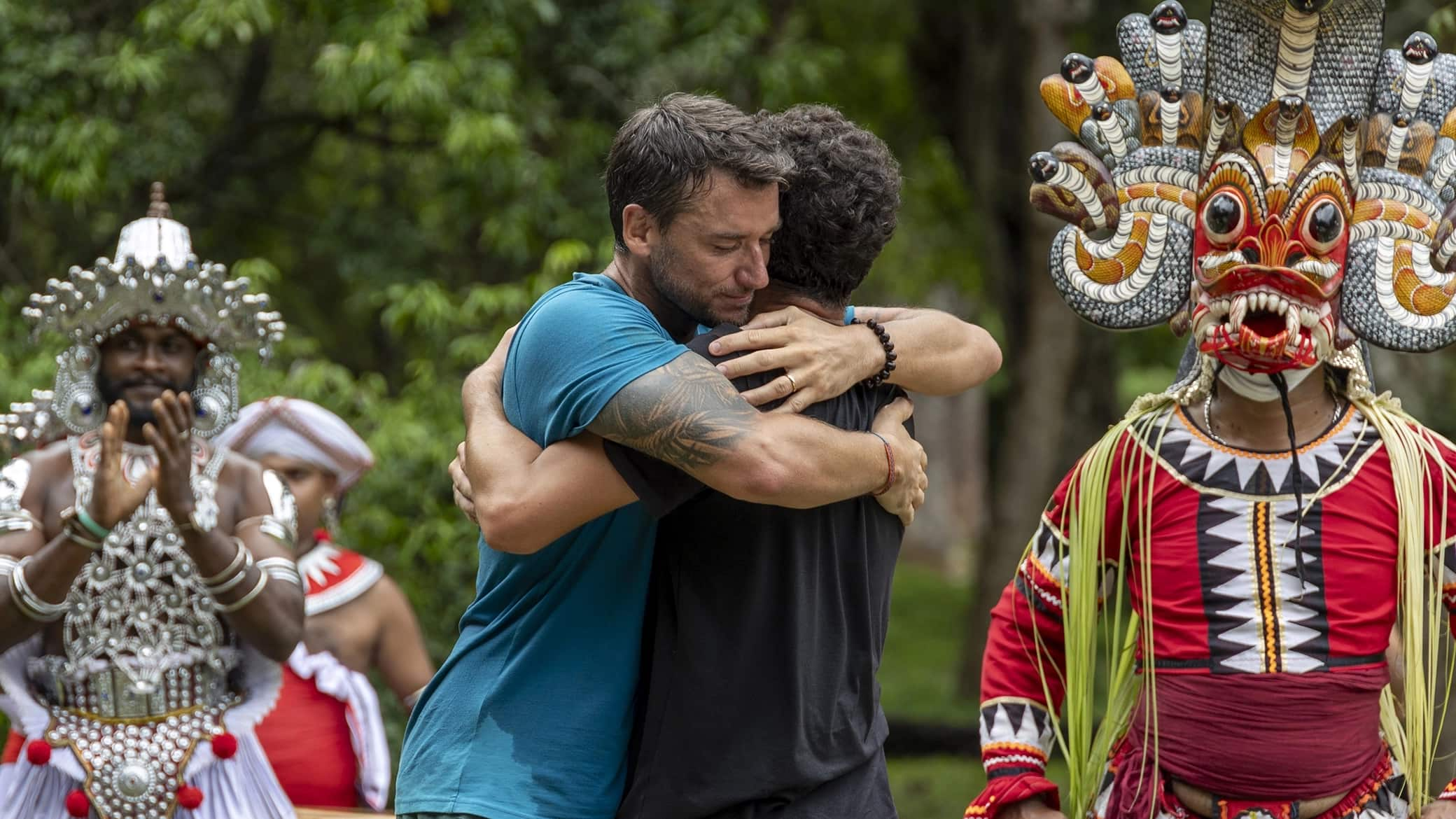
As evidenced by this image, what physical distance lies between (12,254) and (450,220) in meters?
2.24

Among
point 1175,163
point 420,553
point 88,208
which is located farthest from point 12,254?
point 1175,163

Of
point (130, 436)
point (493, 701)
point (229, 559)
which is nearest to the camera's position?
point (493, 701)

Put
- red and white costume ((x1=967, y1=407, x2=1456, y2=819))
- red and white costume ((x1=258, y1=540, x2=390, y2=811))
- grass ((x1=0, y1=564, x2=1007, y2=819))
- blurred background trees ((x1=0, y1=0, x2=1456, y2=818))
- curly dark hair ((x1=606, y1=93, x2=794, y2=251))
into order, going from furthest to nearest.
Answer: grass ((x1=0, y1=564, x2=1007, y2=819)) → blurred background trees ((x1=0, y1=0, x2=1456, y2=818)) → red and white costume ((x1=258, y1=540, x2=390, y2=811)) → red and white costume ((x1=967, y1=407, x2=1456, y2=819)) → curly dark hair ((x1=606, y1=93, x2=794, y2=251))

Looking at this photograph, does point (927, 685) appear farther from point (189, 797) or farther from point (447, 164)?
point (189, 797)

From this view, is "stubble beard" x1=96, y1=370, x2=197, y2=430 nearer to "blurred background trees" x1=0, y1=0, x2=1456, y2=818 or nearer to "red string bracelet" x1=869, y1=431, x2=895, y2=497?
"red string bracelet" x1=869, y1=431, x2=895, y2=497

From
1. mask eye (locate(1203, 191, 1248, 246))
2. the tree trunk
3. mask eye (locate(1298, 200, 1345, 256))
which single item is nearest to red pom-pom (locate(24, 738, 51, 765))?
mask eye (locate(1203, 191, 1248, 246))

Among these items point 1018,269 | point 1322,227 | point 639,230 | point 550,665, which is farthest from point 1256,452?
point 1018,269

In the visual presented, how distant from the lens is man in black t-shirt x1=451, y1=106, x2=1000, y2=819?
103 inches

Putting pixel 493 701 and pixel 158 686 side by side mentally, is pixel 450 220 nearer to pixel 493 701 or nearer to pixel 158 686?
pixel 158 686

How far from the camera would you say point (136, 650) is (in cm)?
434

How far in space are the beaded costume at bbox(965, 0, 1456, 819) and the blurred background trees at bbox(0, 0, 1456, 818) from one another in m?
1.65

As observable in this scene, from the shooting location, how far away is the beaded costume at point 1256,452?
10.9ft

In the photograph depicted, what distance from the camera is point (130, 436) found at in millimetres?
4500

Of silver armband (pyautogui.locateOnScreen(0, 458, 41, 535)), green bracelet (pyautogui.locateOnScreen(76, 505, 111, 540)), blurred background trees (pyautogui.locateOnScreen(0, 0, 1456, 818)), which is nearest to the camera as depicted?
green bracelet (pyautogui.locateOnScreen(76, 505, 111, 540))
